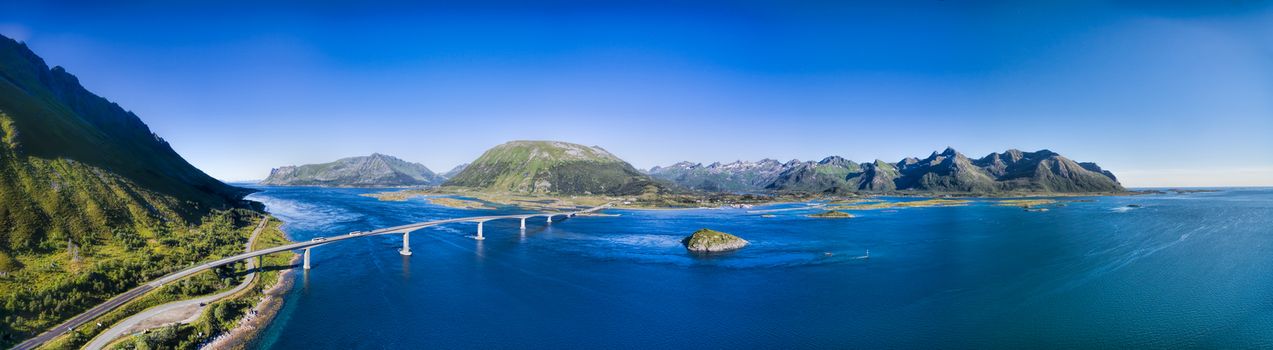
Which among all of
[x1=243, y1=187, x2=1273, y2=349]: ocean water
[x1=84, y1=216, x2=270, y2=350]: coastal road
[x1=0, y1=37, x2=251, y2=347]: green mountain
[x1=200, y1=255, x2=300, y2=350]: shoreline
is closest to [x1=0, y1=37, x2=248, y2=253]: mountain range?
[x1=0, y1=37, x2=251, y2=347]: green mountain

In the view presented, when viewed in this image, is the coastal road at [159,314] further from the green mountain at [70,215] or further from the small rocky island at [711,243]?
the small rocky island at [711,243]

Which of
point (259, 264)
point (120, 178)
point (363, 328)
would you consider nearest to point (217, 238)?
point (259, 264)

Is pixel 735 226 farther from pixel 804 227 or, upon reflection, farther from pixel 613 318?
pixel 613 318

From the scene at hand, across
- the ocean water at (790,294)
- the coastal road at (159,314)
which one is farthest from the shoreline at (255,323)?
the coastal road at (159,314)

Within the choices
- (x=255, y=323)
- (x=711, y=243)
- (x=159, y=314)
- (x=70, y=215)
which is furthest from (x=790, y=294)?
(x=70, y=215)

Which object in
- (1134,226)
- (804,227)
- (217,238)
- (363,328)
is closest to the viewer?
(363,328)

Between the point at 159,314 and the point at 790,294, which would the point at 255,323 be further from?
the point at 790,294

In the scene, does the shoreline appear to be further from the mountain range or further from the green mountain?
the mountain range
